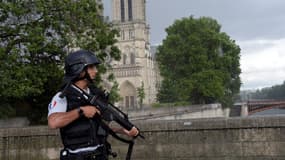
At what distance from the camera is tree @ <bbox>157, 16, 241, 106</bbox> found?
58875mm

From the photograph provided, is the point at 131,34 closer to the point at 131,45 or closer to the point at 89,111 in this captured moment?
the point at 131,45

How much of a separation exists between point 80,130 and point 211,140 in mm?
6615

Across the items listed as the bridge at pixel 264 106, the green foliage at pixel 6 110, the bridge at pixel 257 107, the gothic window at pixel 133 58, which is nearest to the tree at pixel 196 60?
the bridge at pixel 257 107

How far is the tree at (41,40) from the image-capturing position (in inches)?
754

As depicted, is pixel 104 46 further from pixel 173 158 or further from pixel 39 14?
pixel 173 158

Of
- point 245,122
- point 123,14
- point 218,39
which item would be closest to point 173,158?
point 245,122

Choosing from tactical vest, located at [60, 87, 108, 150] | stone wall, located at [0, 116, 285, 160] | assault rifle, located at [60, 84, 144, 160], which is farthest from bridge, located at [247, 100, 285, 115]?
tactical vest, located at [60, 87, 108, 150]

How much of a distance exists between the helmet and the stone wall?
6427 millimetres

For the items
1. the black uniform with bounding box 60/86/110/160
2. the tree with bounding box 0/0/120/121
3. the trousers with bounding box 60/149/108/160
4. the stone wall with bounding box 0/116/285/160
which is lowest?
the stone wall with bounding box 0/116/285/160

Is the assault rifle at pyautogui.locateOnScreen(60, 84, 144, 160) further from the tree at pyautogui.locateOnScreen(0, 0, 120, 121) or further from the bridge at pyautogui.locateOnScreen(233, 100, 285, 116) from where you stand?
the bridge at pyautogui.locateOnScreen(233, 100, 285, 116)

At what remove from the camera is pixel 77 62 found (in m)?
4.08

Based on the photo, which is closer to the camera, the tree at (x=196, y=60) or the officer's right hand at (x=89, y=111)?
the officer's right hand at (x=89, y=111)

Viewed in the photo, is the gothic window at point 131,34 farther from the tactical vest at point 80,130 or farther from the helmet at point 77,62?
the tactical vest at point 80,130

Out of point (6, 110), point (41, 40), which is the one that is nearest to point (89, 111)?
point (41, 40)
